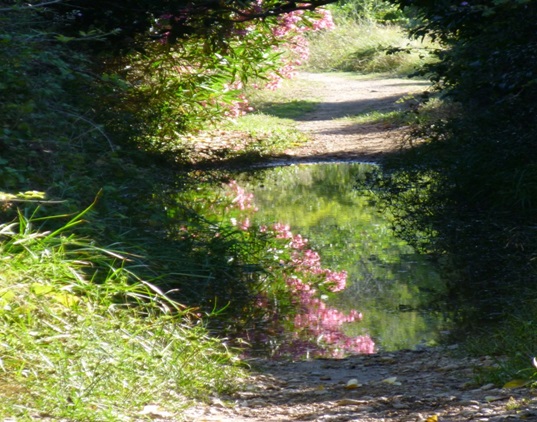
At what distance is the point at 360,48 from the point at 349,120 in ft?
46.5

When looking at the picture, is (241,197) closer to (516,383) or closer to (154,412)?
(516,383)

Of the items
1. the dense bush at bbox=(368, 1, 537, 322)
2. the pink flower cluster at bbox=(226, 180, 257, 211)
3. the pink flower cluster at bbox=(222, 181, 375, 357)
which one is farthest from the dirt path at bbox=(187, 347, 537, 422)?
the pink flower cluster at bbox=(226, 180, 257, 211)

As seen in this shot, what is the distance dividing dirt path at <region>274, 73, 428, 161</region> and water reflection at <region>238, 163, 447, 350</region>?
1047 millimetres

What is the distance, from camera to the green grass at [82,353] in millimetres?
3543

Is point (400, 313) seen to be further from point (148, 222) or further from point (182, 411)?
point (182, 411)

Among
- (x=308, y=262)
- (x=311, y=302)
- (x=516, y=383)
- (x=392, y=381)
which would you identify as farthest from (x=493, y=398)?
(x=308, y=262)

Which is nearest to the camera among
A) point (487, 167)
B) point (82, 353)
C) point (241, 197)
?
point (82, 353)

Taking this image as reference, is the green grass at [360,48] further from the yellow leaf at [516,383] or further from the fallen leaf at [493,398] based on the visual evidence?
the fallen leaf at [493,398]

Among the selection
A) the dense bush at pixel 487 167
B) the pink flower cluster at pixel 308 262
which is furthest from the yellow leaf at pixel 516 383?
the pink flower cluster at pixel 308 262

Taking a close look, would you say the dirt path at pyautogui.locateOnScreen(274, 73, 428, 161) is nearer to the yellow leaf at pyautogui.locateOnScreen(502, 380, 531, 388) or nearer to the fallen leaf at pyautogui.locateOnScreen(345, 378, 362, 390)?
the fallen leaf at pyautogui.locateOnScreen(345, 378, 362, 390)

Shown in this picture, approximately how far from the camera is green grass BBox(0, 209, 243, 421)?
11.6 ft

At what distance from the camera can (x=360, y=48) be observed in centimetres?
3159

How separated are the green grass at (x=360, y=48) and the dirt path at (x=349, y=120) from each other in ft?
5.00

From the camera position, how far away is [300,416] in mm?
3875
